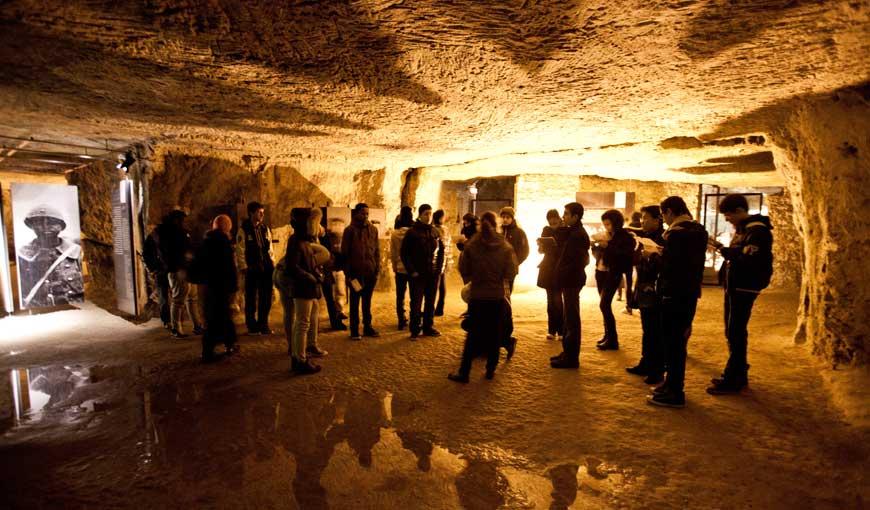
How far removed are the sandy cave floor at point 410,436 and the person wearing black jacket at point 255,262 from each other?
97 centimetres

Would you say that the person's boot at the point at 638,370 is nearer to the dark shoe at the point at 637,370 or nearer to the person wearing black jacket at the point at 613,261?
the dark shoe at the point at 637,370

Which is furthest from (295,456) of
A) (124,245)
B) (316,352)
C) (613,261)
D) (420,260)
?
(124,245)

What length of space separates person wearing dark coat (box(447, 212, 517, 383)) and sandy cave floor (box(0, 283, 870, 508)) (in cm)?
57

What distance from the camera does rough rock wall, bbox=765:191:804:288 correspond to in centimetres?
1027

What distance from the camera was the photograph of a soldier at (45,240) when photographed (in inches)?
269

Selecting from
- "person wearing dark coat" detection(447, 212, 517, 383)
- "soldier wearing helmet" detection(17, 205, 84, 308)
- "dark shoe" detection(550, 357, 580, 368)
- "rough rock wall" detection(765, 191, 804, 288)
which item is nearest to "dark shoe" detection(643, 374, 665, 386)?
"dark shoe" detection(550, 357, 580, 368)

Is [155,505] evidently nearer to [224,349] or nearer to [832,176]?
[224,349]

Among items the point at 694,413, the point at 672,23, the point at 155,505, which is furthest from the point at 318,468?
the point at 672,23

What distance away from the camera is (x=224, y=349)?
5207 mm

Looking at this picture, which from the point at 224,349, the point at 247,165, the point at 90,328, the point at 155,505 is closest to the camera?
the point at 155,505

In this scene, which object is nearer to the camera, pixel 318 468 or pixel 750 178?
pixel 318 468

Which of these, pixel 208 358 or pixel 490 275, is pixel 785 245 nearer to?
pixel 490 275

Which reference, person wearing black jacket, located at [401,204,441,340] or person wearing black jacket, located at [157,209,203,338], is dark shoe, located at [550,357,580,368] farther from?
person wearing black jacket, located at [157,209,203,338]

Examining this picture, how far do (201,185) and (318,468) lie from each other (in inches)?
236
